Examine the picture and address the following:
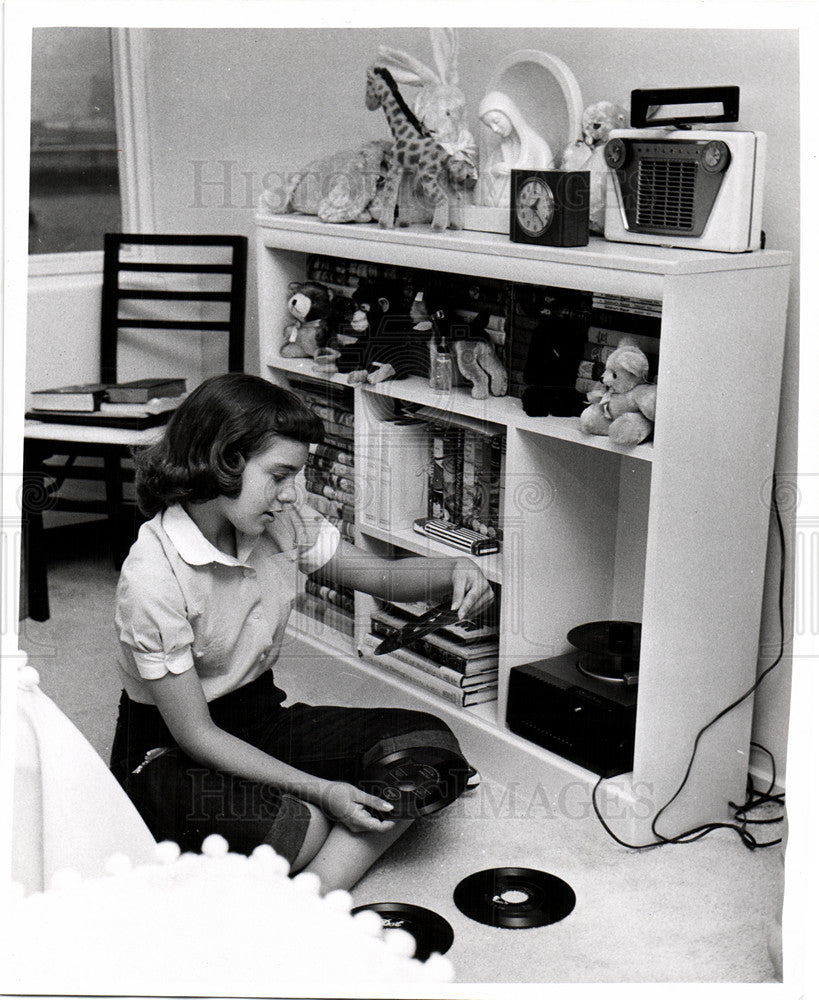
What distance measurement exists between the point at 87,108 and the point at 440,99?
3.62ft

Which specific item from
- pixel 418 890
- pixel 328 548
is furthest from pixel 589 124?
pixel 418 890

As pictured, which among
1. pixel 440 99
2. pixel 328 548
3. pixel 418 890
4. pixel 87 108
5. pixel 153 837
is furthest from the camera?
pixel 87 108

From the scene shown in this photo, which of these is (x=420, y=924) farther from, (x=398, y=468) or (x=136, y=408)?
(x=136, y=408)

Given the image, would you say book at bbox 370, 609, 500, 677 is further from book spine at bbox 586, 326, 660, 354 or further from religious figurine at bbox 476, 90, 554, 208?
religious figurine at bbox 476, 90, 554, 208

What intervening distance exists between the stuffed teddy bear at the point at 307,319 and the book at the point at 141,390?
349 millimetres

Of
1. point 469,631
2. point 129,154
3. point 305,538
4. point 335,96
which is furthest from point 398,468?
point 129,154

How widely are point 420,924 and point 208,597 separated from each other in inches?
19.9

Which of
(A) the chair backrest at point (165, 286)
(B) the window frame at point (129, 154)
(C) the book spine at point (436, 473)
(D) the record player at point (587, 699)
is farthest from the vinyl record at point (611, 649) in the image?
(B) the window frame at point (129, 154)

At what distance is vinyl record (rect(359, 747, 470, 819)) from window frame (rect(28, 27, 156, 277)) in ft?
4.99

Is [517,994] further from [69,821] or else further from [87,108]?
[87,108]

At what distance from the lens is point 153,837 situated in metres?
1.50

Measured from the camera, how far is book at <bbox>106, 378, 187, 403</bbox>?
2.48 m
